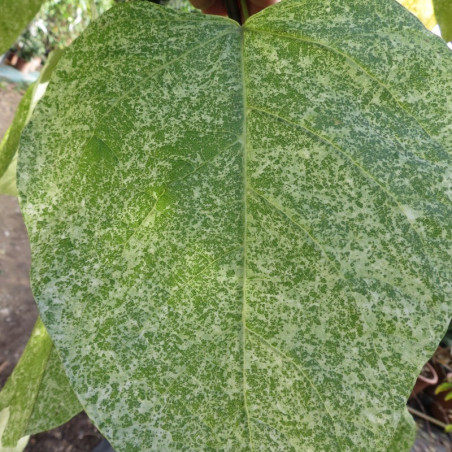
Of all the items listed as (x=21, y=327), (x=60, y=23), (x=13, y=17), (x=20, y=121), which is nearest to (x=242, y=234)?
(x=13, y=17)

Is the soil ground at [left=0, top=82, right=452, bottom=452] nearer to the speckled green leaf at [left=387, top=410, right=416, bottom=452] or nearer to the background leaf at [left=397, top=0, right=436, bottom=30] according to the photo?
the speckled green leaf at [left=387, top=410, right=416, bottom=452]

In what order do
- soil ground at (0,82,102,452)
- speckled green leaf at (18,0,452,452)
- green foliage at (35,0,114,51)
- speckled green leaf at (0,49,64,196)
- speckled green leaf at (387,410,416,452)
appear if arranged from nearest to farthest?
speckled green leaf at (18,0,452,452)
speckled green leaf at (0,49,64,196)
speckled green leaf at (387,410,416,452)
soil ground at (0,82,102,452)
green foliage at (35,0,114,51)

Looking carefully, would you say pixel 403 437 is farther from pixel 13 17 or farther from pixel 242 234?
pixel 13 17

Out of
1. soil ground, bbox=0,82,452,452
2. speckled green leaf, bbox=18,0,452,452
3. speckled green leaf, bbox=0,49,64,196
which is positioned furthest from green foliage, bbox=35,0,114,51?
speckled green leaf, bbox=18,0,452,452

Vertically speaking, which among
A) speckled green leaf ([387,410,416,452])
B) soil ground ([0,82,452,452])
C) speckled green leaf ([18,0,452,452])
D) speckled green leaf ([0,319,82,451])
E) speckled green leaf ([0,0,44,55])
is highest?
speckled green leaf ([0,0,44,55])

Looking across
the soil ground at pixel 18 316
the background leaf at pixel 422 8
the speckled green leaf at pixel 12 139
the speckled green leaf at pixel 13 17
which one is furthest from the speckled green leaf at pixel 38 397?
the soil ground at pixel 18 316
